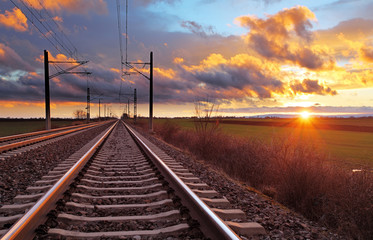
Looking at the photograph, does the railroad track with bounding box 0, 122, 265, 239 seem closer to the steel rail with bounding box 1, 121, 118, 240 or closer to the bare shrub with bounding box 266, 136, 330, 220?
the steel rail with bounding box 1, 121, 118, 240

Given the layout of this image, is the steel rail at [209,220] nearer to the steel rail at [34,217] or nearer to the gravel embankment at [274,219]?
the gravel embankment at [274,219]

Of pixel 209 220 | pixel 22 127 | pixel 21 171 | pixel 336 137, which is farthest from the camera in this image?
pixel 22 127

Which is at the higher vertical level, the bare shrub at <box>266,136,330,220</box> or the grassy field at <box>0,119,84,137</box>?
the bare shrub at <box>266,136,330,220</box>

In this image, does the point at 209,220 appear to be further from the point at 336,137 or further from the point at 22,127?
the point at 22,127

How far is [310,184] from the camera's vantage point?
574 cm

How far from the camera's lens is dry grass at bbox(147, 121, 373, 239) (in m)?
4.19

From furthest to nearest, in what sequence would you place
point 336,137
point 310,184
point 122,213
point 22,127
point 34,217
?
point 22,127 → point 336,137 → point 310,184 → point 122,213 → point 34,217

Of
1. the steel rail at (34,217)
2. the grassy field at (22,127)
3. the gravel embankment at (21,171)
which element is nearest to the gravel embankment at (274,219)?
the steel rail at (34,217)

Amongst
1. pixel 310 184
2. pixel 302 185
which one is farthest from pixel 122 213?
pixel 310 184

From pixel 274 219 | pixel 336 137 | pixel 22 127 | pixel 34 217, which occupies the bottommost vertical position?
pixel 336 137

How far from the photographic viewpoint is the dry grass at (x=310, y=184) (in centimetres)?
419

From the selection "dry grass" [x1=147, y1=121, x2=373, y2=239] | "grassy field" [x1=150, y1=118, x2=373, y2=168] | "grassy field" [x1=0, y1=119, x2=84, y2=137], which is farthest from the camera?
"grassy field" [x1=0, y1=119, x2=84, y2=137]

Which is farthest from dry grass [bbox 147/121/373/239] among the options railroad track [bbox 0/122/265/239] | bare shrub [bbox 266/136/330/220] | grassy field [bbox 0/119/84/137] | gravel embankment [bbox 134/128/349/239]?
grassy field [bbox 0/119/84/137]

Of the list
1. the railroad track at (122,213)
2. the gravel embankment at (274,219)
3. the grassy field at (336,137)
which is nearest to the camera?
the railroad track at (122,213)
